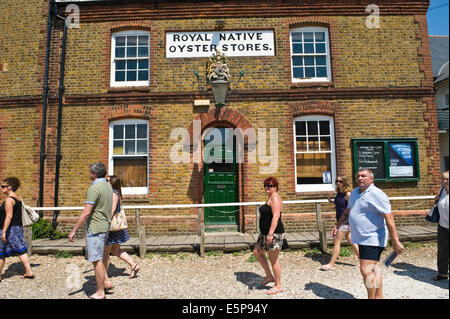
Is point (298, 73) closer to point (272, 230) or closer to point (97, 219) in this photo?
point (272, 230)

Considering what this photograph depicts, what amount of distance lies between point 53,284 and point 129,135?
13.8 feet

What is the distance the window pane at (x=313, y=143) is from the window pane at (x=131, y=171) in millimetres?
4823

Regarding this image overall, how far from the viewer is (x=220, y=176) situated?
24.4 feet

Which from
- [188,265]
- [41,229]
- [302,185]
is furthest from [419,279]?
[41,229]

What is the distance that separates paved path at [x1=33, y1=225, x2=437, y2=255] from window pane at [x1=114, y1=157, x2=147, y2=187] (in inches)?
65.0

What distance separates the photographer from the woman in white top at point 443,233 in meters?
3.79

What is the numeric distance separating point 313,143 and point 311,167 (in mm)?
705

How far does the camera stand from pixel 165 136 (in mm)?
A: 7289

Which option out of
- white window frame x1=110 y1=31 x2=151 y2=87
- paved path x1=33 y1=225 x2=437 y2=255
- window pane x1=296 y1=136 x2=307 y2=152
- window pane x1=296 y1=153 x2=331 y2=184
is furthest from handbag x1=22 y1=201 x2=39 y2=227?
window pane x1=296 y1=136 x2=307 y2=152

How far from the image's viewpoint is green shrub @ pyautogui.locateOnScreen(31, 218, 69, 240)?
6.69 meters

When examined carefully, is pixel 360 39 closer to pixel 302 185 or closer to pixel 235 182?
pixel 302 185

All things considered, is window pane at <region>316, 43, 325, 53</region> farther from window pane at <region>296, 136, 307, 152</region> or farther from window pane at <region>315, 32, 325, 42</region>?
window pane at <region>296, 136, 307, 152</region>

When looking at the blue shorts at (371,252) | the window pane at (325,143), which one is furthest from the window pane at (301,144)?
the blue shorts at (371,252)

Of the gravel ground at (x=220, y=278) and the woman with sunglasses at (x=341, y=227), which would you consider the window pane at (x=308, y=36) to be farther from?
the gravel ground at (x=220, y=278)
